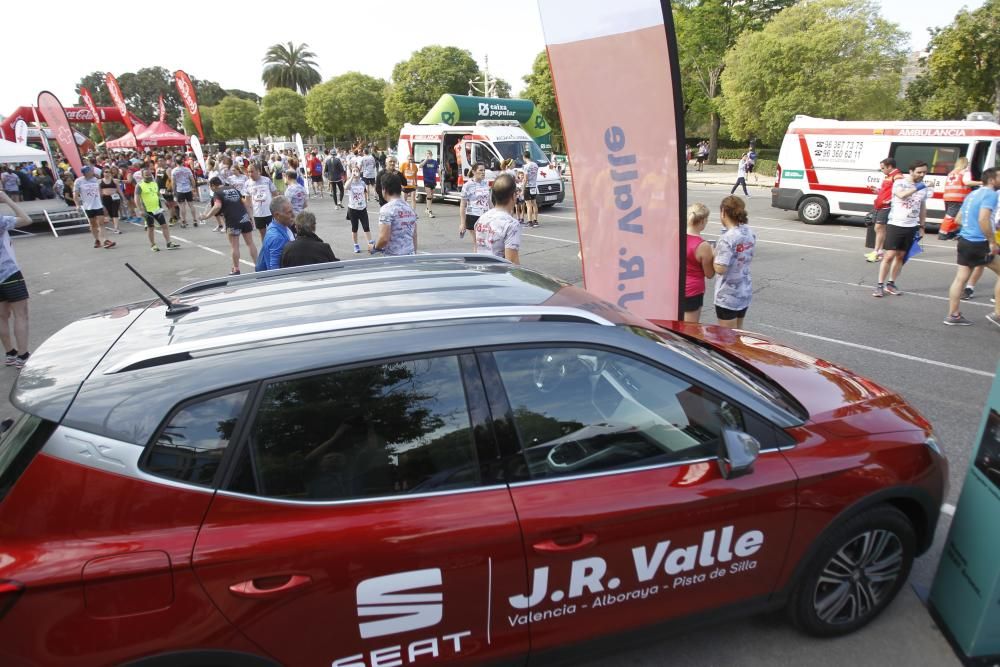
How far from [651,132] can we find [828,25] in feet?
99.8

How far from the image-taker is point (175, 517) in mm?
1771

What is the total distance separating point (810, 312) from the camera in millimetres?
7625

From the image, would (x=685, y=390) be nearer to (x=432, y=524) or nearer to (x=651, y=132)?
(x=432, y=524)

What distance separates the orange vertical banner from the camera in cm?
411

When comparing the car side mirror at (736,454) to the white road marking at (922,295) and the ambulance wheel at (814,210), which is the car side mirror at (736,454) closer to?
the white road marking at (922,295)

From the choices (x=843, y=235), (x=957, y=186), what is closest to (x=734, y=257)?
(x=843, y=235)

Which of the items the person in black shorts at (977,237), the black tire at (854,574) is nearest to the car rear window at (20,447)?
the black tire at (854,574)

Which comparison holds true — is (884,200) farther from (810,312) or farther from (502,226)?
(502,226)

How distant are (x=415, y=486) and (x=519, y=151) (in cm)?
1736

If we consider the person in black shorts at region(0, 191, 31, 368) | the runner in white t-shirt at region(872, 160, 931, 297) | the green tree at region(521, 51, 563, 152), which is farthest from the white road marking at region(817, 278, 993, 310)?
the green tree at region(521, 51, 563, 152)

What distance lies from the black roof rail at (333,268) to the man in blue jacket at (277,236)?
306cm

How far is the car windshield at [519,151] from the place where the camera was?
58.3ft

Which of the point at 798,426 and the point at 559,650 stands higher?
the point at 798,426

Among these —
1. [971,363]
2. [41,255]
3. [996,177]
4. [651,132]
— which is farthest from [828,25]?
[41,255]
